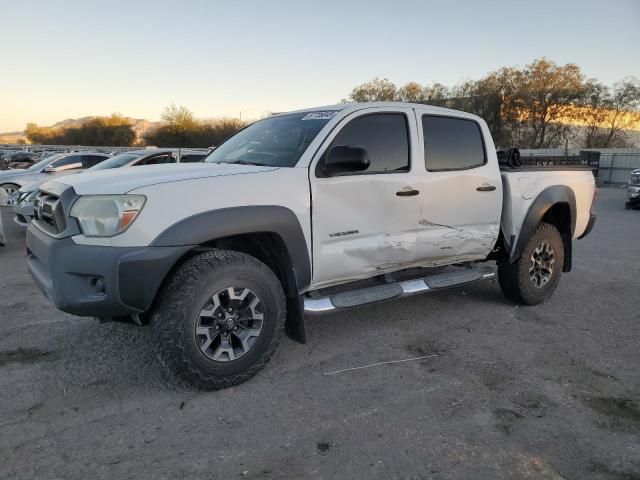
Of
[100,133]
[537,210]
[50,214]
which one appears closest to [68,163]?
[50,214]

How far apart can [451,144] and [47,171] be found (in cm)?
1082

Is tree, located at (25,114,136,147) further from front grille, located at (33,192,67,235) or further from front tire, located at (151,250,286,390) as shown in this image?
front tire, located at (151,250,286,390)

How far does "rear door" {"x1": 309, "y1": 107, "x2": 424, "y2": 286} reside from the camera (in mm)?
3521

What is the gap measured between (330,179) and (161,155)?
780cm

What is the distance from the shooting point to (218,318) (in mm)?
3143

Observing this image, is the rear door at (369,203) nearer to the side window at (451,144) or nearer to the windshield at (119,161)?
the side window at (451,144)

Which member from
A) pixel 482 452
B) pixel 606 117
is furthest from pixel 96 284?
pixel 606 117

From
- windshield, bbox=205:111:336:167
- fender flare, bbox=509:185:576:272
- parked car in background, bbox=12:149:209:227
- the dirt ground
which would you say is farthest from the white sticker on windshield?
parked car in background, bbox=12:149:209:227

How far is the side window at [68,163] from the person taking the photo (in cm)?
1183

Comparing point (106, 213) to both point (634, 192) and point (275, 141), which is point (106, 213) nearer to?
point (275, 141)

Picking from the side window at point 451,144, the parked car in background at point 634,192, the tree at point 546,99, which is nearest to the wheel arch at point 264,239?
the side window at point 451,144

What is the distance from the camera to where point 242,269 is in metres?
3.17

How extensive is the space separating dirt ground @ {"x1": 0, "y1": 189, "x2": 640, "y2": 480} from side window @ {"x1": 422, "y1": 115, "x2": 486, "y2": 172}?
151 centimetres

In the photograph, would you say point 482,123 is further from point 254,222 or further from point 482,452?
point 482,452
